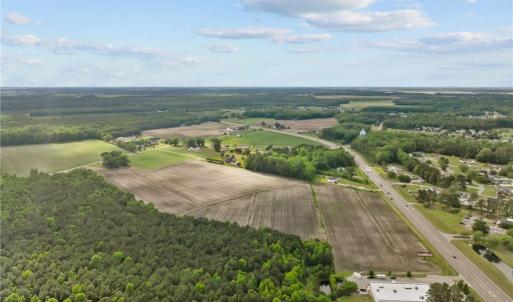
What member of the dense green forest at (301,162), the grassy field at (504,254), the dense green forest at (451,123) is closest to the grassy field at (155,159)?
the dense green forest at (301,162)

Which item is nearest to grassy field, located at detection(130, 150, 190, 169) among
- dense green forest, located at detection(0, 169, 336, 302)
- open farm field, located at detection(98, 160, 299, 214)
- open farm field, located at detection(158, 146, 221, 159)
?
open farm field, located at detection(158, 146, 221, 159)

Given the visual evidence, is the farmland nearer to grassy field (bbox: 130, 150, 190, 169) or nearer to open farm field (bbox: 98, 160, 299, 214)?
open farm field (bbox: 98, 160, 299, 214)

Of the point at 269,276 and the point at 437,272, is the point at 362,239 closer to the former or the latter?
the point at 437,272

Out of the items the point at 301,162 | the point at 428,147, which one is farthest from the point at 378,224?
the point at 428,147

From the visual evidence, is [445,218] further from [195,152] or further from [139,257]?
[195,152]

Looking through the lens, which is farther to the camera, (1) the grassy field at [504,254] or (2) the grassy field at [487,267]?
(1) the grassy field at [504,254]

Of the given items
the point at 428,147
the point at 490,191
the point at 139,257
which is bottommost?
the point at 490,191

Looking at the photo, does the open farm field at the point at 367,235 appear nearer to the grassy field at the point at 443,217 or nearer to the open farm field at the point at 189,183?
the grassy field at the point at 443,217
